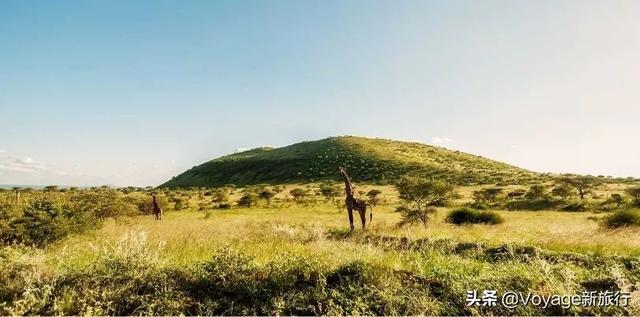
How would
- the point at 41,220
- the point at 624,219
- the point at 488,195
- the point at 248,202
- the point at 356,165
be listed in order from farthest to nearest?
the point at 356,165 → the point at 488,195 → the point at 248,202 → the point at 624,219 → the point at 41,220

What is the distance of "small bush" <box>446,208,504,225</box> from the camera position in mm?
30686

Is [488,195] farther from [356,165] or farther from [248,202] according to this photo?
[356,165]

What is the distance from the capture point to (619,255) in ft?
39.3

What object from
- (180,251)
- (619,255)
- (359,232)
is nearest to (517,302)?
(619,255)

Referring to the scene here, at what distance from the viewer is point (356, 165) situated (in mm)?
126562

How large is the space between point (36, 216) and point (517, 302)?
1488cm

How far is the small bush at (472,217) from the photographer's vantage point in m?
30.7

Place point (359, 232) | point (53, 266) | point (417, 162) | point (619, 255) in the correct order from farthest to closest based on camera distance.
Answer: point (417, 162) < point (359, 232) < point (619, 255) < point (53, 266)

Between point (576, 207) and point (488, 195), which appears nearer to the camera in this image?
point (576, 207)

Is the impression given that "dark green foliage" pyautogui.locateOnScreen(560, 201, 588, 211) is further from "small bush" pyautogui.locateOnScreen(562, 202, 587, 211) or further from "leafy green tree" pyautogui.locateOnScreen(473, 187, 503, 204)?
"leafy green tree" pyautogui.locateOnScreen(473, 187, 503, 204)

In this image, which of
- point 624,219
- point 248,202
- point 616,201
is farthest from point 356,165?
point 624,219

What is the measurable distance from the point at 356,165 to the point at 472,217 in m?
94.6

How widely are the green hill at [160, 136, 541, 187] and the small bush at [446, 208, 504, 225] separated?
205 feet

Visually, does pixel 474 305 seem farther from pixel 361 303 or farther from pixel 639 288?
pixel 639 288
